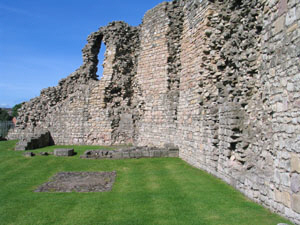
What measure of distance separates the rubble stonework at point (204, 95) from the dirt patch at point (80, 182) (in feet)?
12.0

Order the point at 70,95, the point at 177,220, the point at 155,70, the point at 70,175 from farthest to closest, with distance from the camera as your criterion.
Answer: the point at 70,95, the point at 155,70, the point at 70,175, the point at 177,220

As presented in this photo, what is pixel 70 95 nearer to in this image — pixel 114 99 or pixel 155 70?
pixel 114 99

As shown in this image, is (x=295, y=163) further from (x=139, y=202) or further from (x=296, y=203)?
(x=139, y=202)

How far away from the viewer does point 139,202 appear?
7.02m

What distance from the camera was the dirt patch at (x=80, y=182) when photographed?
8.34 m

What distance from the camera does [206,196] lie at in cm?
730

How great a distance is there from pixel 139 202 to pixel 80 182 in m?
3.01

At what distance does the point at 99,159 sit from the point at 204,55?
6958 mm

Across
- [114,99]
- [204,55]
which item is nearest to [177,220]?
[204,55]

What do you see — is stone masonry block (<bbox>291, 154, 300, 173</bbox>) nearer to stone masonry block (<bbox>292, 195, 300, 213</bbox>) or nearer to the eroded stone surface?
stone masonry block (<bbox>292, 195, 300, 213</bbox>)

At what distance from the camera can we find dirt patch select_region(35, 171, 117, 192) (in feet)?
27.4

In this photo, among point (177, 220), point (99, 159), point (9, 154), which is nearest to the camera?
point (177, 220)

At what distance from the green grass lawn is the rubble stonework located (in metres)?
0.61

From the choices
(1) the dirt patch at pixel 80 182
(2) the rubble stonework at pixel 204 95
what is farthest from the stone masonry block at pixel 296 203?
(1) the dirt patch at pixel 80 182
